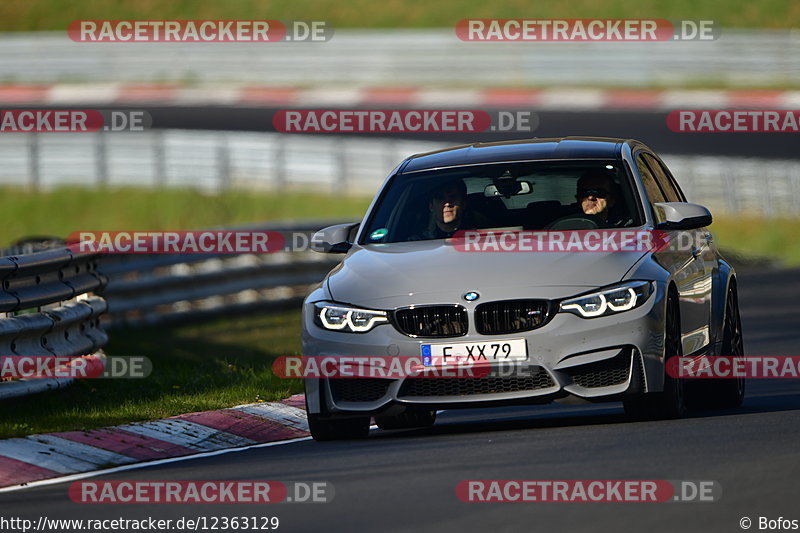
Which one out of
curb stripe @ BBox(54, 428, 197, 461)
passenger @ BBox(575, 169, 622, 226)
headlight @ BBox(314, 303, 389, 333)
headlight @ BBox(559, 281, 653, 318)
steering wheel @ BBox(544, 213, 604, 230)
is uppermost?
passenger @ BBox(575, 169, 622, 226)

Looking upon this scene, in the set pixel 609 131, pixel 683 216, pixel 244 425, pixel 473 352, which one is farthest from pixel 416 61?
pixel 473 352

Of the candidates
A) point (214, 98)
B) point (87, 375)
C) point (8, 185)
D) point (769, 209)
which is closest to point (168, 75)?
point (214, 98)

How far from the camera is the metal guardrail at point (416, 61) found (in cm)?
4041

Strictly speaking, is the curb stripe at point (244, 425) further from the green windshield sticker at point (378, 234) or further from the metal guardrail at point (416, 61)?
the metal guardrail at point (416, 61)

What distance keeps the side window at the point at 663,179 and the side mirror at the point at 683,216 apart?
1.00 metres

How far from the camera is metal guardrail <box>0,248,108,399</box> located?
10781mm

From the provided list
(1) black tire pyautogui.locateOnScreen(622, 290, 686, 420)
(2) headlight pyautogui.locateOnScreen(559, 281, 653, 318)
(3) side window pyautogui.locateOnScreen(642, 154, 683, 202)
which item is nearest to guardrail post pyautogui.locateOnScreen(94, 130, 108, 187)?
(3) side window pyautogui.locateOnScreen(642, 154, 683, 202)

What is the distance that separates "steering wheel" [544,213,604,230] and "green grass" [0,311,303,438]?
8.12 ft

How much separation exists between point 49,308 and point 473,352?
12.7ft

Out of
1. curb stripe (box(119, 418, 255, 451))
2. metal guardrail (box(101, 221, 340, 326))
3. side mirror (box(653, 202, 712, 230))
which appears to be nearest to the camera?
curb stripe (box(119, 418, 255, 451))

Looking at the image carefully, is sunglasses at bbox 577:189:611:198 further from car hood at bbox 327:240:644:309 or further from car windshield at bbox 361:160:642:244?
car hood at bbox 327:240:644:309

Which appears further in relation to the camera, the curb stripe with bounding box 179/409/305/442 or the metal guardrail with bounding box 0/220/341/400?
the metal guardrail with bounding box 0/220/341/400

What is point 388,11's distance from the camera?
176 ft

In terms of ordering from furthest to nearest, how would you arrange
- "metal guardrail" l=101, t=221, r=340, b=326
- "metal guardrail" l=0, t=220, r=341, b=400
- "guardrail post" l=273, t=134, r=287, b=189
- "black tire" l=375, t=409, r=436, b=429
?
"guardrail post" l=273, t=134, r=287, b=189 < "metal guardrail" l=101, t=221, r=340, b=326 < "metal guardrail" l=0, t=220, r=341, b=400 < "black tire" l=375, t=409, r=436, b=429
